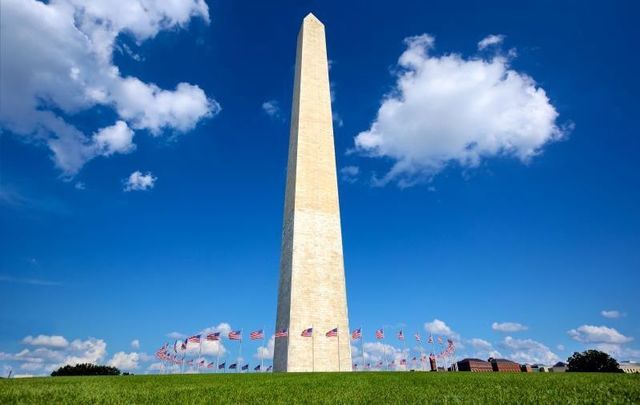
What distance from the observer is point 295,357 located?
3225 cm

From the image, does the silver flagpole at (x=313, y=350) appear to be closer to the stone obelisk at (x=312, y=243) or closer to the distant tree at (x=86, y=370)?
the stone obelisk at (x=312, y=243)

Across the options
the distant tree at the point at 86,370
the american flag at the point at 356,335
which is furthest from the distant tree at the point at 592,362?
the distant tree at the point at 86,370

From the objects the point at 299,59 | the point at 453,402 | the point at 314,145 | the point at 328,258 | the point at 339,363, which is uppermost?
the point at 299,59

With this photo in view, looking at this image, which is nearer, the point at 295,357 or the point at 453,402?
the point at 453,402

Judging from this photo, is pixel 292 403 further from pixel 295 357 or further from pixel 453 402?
pixel 295 357

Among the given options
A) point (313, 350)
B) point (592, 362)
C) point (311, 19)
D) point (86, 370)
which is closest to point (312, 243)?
point (313, 350)

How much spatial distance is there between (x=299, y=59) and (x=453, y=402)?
139ft

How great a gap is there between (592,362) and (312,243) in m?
38.5

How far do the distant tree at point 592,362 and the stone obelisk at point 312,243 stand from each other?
33.4 m

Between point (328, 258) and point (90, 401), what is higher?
point (328, 258)

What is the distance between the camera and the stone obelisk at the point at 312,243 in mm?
33062

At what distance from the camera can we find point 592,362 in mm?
49781

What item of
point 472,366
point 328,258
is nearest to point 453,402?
point 328,258

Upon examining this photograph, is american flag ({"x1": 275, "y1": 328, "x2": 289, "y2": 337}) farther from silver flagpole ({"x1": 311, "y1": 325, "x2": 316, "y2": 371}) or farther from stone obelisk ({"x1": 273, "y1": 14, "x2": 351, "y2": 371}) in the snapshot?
silver flagpole ({"x1": 311, "y1": 325, "x2": 316, "y2": 371})
